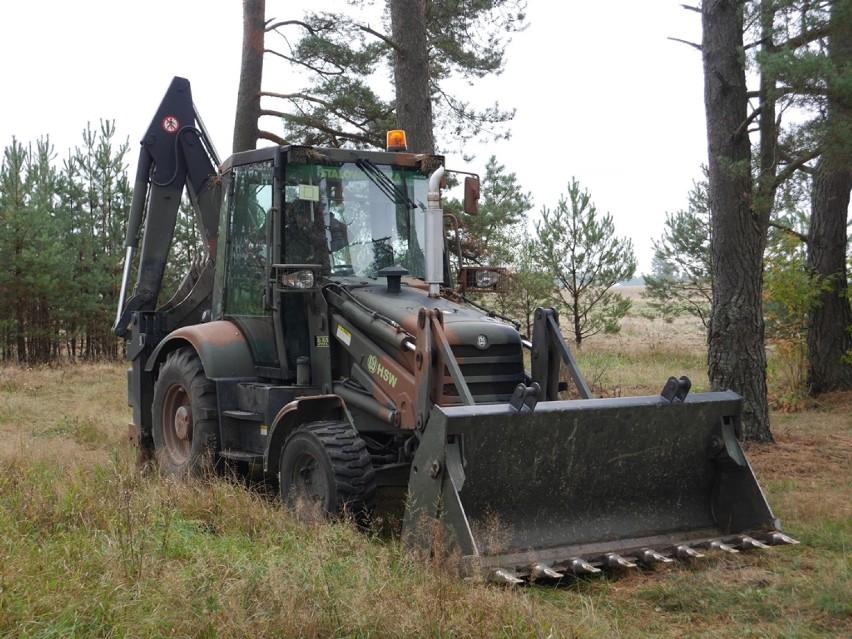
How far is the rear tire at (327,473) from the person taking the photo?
5805 millimetres

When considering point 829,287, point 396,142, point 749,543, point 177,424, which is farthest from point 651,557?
point 829,287

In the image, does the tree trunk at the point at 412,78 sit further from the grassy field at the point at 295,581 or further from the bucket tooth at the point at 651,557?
the bucket tooth at the point at 651,557

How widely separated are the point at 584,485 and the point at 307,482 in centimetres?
186

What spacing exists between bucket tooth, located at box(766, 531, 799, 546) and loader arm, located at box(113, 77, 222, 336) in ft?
18.3

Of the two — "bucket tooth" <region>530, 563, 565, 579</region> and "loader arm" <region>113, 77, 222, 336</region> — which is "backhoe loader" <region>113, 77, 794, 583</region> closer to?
"bucket tooth" <region>530, 563, 565, 579</region>

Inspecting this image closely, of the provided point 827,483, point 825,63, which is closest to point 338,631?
point 827,483

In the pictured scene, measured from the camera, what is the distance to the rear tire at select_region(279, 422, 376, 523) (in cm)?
580

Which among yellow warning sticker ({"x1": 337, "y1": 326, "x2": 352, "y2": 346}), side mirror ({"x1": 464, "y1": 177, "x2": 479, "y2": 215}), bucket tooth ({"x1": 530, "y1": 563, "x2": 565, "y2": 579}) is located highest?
side mirror ({"x1": 464, "y1": 177, "x2": 479, "y2": 215})

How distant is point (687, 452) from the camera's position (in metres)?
6.04

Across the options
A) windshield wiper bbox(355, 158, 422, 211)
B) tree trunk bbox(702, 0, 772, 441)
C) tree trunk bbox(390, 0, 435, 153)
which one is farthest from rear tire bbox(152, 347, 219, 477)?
tree trunk bbox(702, 0, 772, 441)

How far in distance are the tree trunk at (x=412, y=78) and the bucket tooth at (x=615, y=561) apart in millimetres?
6906

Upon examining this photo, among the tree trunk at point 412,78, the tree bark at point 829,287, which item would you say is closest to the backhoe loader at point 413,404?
the tree trunk at point 412,78

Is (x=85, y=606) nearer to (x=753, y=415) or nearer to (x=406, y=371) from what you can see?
(x=406, y=371)

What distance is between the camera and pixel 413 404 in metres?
5.91
